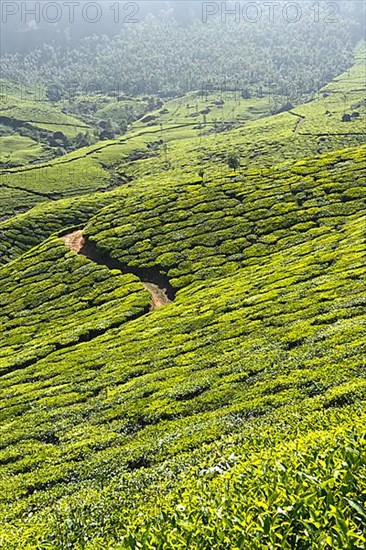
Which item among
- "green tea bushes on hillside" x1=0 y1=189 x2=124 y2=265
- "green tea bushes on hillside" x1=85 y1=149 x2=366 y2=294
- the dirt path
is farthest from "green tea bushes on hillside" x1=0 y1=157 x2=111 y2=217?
"green tea bushes on hillside" x1=85 y1=149 x2=366 y2=294

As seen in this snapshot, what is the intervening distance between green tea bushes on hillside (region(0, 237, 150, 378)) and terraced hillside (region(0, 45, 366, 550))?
0.34m

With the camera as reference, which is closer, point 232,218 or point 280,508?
point 280,508

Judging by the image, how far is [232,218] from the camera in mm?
79125

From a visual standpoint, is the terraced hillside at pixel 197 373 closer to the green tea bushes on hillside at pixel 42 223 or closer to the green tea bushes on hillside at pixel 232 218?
the green tea bushes on hillside at pixel 232 218

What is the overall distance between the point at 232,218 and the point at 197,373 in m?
49.8

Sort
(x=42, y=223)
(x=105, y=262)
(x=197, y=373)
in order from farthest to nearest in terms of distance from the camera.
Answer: (x=42, y=223) < (x=105, y=262) < (x=197, y=373)

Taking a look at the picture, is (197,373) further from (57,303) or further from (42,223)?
(42,223)

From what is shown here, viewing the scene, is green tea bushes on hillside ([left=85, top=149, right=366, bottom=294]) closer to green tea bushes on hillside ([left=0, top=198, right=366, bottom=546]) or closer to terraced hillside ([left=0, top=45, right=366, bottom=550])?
terraced hillside ([left=0, top=45, right=366, bottom=550])

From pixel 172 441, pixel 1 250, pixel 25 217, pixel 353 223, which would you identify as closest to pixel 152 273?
pixel 353 223

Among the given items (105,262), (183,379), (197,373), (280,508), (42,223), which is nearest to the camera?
(280,508)

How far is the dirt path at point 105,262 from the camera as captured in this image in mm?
62694

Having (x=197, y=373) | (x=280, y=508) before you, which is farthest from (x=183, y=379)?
(x=280, y=508)

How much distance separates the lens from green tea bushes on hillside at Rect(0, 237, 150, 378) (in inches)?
2175

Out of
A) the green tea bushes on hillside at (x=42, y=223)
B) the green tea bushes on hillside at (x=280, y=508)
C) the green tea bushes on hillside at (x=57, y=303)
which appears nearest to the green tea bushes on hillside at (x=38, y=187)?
the green tea bushes on hillside at (x=42, y=223)
